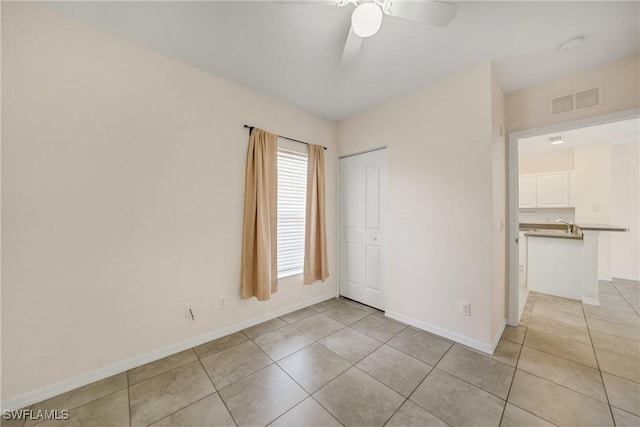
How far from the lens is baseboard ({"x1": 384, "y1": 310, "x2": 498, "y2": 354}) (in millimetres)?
2074

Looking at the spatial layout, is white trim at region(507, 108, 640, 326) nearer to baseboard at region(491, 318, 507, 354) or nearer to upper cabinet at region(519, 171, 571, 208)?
baseboard at region(491, 318, 507, 354)

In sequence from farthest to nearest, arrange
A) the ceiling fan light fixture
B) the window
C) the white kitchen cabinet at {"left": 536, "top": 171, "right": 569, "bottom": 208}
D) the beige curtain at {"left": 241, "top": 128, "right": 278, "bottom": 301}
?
the white kitchen cabinet at {"left": 536, "top": 171, "right": 569, "bottom": 208} → the window → the beige curtain at {"left": 241, "top": 128, "right": 278, "bottom": 301} → the ceiling fan light fixture

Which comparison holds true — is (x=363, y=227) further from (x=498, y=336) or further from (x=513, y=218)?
(x=498, y=336)

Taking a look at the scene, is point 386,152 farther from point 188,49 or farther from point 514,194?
point 188,49

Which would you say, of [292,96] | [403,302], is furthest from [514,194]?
[292,96]

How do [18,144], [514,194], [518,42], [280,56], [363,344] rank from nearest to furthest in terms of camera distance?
[18,144]
[518,42]
[280,56]
[363,344]
[514,194]

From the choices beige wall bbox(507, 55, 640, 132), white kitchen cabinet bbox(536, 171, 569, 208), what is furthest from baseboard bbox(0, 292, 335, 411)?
white kitchen cabinet bbox(536, 171, 569, 208)

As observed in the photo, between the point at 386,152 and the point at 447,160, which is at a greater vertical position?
the point at 386,152

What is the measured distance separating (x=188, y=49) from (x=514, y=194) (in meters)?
3.62

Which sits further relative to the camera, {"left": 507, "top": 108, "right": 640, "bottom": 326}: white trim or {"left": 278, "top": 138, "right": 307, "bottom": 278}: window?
{"left": 278, "top": 138, "right": 307, "bottom": 278}: window

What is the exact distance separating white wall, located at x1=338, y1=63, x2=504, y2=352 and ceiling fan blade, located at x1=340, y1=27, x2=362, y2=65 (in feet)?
3.95

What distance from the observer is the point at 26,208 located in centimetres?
151

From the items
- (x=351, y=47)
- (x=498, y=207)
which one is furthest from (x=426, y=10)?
(x=498, y=207)

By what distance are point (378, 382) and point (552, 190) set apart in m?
5.78
